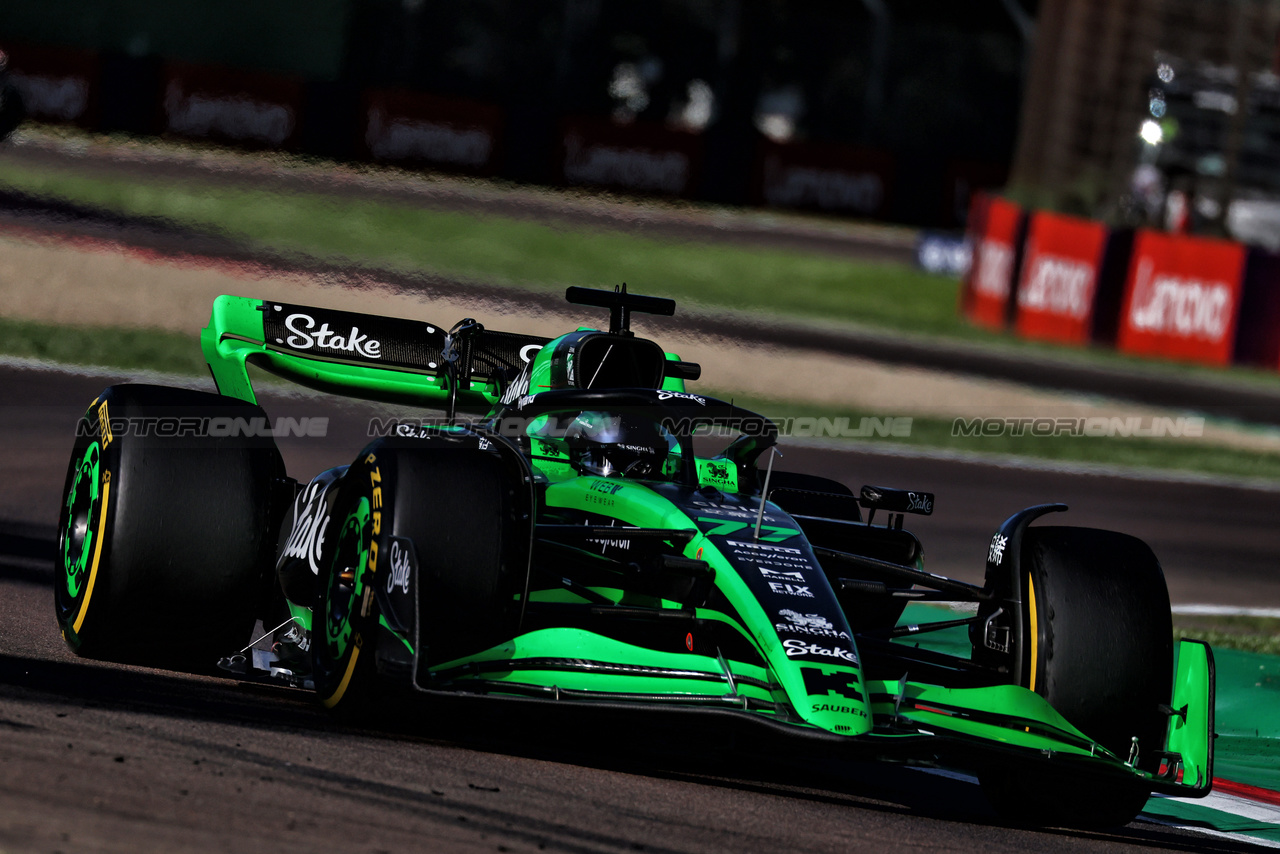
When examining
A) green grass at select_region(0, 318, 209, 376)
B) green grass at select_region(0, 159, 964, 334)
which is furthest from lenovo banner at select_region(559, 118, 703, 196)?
green grass at select_region(0, 318, 209, 376)

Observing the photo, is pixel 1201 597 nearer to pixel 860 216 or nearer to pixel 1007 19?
pixel 860 216

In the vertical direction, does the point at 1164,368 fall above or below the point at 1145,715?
above

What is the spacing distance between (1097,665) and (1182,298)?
16.5 meters

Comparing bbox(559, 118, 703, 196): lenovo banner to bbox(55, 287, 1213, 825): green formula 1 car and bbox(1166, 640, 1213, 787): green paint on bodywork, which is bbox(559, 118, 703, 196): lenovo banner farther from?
bbox(1166, 640, 1213, 787): green paint on bodywork

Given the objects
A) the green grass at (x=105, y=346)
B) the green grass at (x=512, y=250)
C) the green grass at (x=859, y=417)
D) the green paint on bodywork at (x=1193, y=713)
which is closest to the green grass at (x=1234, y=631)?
the green paint on bodywork at (x=1193, y=713)

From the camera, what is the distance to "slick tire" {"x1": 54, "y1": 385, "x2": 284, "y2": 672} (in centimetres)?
593

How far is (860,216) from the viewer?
113 feet

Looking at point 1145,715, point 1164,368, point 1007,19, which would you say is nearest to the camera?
point 1145,715

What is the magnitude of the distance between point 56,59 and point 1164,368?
16.6 m

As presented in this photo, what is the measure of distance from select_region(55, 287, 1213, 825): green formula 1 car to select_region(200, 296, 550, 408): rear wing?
1.81 ft

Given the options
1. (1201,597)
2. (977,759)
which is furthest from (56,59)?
(977,759)

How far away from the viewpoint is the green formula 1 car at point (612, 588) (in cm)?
521

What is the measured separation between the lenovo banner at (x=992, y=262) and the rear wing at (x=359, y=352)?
16.7 meters

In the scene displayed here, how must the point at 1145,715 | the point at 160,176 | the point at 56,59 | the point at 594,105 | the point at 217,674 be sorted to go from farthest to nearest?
the point at 594,105 < the point at 56,59 < the point at 160,176 < the point at 217,674 < the point at 1145,715
